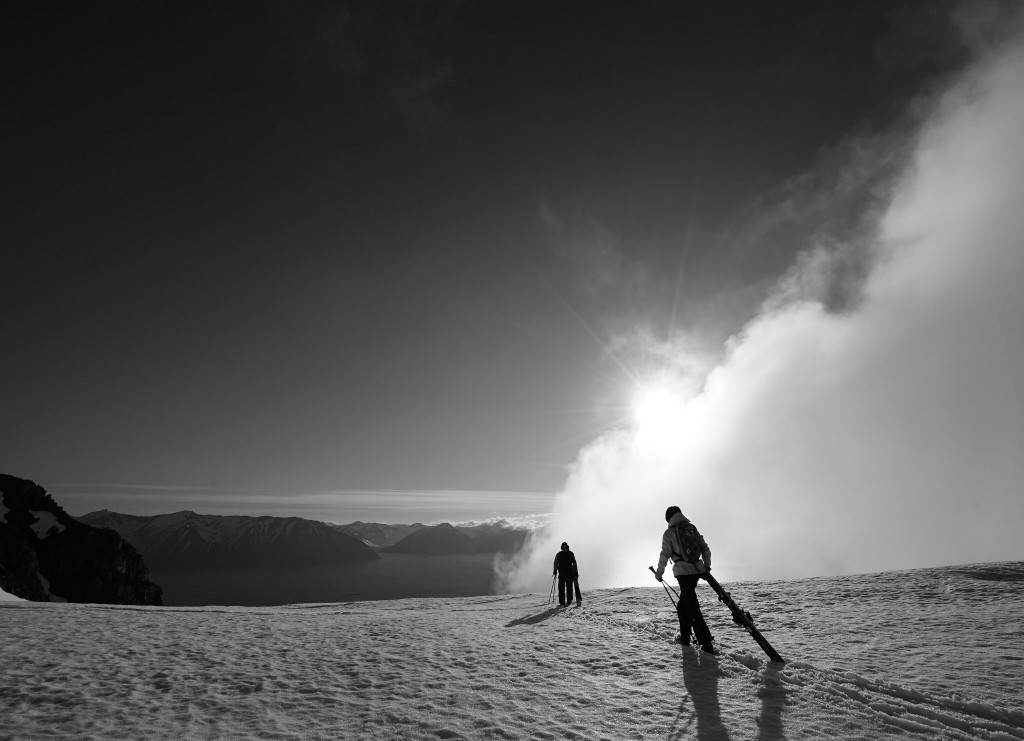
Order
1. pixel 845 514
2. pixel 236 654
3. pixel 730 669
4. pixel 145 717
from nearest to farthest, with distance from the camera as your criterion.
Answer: pixel 145 717
pixel 730 669
pixel 236 654
pixel 845 514

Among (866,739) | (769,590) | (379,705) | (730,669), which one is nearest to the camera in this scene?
(866,739)

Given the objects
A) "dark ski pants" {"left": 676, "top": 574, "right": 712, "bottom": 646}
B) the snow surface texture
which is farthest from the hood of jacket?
the snow surface texture

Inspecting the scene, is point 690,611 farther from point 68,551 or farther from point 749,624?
point 68,551

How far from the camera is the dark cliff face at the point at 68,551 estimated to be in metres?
137

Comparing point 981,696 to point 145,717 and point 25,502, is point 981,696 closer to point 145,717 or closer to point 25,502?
point 145,717

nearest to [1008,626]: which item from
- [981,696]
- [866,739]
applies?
[981,696]

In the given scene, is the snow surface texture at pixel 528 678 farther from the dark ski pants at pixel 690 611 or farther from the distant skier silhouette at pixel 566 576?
the distant skier silhouette at pixel 566 576

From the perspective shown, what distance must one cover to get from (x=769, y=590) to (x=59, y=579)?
215150 millimetres

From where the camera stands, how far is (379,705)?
7254 millimetres

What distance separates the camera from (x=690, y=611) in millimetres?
10750

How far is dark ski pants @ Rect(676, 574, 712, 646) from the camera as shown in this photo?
10.4m

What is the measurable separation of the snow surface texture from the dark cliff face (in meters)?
170

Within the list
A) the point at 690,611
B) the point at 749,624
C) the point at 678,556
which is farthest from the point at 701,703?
the point at 678,556

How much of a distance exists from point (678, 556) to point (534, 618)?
778 centimetres
